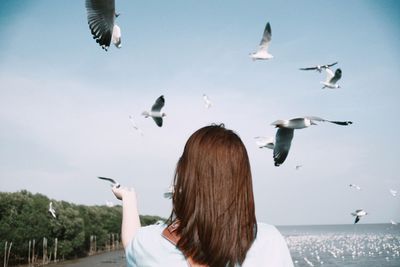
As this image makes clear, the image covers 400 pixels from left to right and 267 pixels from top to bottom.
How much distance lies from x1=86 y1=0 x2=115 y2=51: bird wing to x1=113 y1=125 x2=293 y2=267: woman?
14.0ft

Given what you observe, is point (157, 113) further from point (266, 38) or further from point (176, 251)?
point (176, 251)

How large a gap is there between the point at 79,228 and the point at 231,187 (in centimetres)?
5619

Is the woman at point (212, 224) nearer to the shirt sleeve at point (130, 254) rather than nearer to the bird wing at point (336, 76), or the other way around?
the shirt sleeve at point (130, 254)

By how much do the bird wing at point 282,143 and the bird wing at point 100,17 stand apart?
94.9 inches

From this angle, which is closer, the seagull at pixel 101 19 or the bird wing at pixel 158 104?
the seagull at pixel 101 19

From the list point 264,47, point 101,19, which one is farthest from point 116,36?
point 264,47

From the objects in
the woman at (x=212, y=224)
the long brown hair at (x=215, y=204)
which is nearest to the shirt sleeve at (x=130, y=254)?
the woman at (x=212, y=224)

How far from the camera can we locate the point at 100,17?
5.77m

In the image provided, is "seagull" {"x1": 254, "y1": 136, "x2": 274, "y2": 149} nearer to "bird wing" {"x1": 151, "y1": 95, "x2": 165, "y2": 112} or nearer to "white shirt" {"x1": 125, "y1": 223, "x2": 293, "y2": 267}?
"bird wing" {"x1": 151, "y1": 95, "x2": 165, "y2": 112}

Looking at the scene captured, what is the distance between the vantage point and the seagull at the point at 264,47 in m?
A: 10.3

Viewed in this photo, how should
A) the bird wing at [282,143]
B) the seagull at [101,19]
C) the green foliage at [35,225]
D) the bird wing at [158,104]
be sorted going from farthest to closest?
the green foliage at [35,225] → the bird wing at [158,104] → the seagull at [101,19] → the bird wing at [282,143]

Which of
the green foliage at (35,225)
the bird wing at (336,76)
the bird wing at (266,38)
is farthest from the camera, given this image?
the green foliage at (35,225)

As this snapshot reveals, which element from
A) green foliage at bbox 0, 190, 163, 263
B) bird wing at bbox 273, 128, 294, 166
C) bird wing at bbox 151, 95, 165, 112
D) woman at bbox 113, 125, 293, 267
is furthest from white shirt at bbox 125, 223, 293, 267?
green foliage at bbox 0, 190, 163, 263

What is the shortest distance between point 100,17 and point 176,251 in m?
4.64
